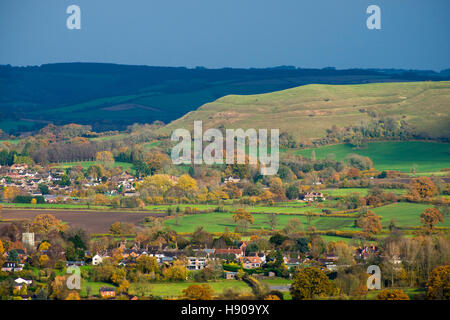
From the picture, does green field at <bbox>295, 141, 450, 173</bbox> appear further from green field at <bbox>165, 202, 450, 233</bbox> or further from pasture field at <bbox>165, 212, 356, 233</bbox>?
pasture field at <bbox>165, 212, 356, 233</bbox>

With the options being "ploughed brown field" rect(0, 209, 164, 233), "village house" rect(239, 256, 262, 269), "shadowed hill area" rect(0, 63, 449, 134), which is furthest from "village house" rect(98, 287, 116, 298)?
"shadowed hill area" rect(0, 63, 449, 134)

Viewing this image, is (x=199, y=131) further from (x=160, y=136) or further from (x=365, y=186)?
(x=365, y=186)

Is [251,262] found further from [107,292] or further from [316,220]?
[316,220]

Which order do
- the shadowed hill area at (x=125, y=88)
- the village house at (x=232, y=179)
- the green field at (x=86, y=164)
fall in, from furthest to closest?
the shadowed hill area at (x=125, y=88)
the green field at (x=86, y=164)
the village house at (x=232, y=179)

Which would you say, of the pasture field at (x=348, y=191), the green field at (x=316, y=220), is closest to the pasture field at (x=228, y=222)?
the green field at (x=316, y=220)

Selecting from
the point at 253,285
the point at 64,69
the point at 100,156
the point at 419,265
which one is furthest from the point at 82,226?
the point at 64,69

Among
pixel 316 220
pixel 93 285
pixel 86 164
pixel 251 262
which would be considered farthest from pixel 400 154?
pixel 93 285

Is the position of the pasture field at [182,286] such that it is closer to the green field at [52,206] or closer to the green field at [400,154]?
the green field at [52,206]
